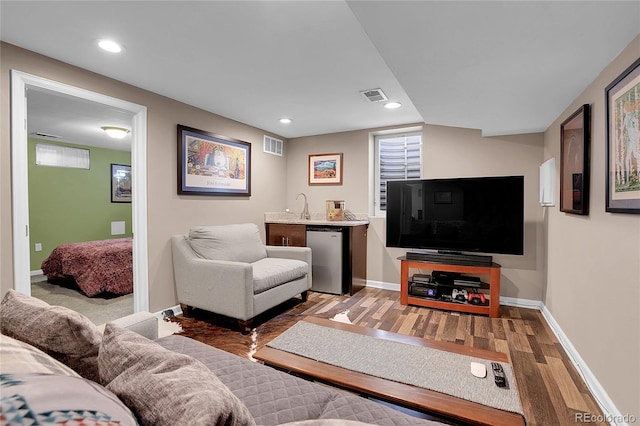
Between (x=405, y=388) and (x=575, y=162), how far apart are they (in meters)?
2.12

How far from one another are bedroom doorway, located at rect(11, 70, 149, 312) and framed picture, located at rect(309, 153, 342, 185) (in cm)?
243

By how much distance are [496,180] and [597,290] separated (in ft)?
5.16

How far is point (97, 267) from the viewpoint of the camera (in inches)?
146

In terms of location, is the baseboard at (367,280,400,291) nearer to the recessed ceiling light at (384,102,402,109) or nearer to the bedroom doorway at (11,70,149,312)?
the recessed ceiling light at (384,102,402,109)

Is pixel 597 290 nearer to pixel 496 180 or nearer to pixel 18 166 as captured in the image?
pixel 496 180

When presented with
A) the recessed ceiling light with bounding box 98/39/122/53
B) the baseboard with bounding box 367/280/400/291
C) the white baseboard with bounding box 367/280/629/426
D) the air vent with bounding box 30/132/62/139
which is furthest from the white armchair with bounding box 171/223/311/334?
the air vent with bounding box 30/132/62/139

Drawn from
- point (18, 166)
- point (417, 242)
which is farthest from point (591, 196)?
point (18, 166)

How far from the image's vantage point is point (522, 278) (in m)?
3.45

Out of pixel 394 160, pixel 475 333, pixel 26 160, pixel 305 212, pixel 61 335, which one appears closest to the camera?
pixel 61 335

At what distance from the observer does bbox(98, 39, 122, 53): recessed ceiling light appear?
2043mm

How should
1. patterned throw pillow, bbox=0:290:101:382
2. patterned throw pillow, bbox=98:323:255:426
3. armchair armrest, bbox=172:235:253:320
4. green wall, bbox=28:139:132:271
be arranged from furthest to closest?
green wall, bbox=28:139:132:271, armchair armrest, bbox=172:235:253:320, patterned throw pillow, bbox=0:290:101:382, patterned throw pillow, bbox=98:323:255:426

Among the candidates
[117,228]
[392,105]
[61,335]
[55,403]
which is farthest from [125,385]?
[117,228]

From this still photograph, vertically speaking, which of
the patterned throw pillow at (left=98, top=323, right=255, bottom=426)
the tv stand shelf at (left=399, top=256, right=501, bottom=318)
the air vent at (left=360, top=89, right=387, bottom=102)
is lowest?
the tv stand shelf at (left=399, top=256, right=501, bottom=318)

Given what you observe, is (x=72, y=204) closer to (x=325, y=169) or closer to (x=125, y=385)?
(x=325, y=169)
